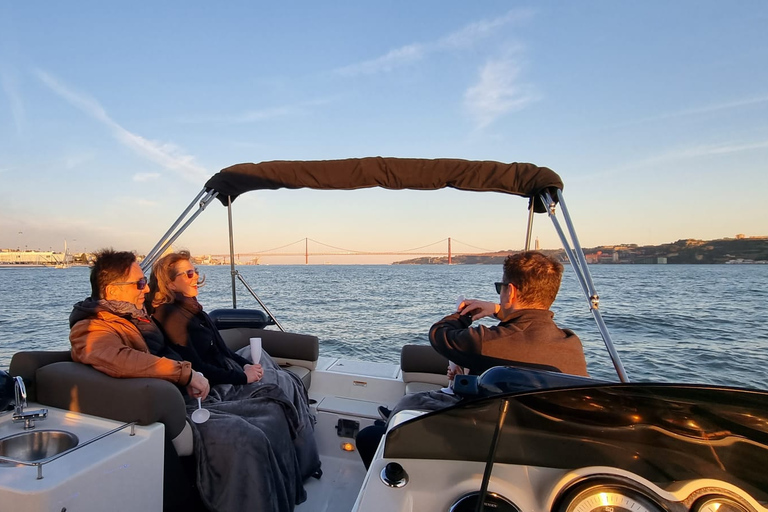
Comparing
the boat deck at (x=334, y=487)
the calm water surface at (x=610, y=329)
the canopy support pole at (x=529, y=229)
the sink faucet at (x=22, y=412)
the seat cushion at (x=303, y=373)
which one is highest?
the canopy support pole at (x=529, y=229)

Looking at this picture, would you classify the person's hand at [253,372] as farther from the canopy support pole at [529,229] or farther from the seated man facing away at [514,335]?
the canopy support pole at [529,229]

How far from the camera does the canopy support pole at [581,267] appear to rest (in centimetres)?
197

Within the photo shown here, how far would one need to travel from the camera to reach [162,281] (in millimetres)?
2506

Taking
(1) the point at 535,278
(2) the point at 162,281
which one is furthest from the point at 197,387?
(1) the point at 535,278

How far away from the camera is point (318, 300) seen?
71.2 ft

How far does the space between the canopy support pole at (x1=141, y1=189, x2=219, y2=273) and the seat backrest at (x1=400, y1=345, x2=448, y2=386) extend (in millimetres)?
1848

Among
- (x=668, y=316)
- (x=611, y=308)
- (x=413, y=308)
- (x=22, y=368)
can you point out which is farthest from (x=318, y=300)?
(x=22, y=368)

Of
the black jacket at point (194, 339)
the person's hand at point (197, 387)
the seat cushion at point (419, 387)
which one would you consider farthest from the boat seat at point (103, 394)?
the seat cushion at point (419, 387)

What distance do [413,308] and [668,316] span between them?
9.79m

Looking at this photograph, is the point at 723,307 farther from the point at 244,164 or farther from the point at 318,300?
the point at 244,164

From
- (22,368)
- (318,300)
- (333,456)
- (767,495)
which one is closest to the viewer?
(767,495)

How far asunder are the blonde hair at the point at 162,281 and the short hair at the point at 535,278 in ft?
6.41

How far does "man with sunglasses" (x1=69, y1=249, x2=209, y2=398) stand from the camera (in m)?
1.79

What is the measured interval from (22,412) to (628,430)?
79.6 inches
